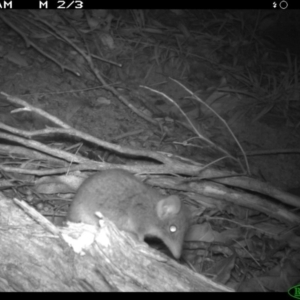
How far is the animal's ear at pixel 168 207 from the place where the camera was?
3439mm

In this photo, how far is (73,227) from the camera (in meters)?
2.77

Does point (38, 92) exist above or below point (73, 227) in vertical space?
above

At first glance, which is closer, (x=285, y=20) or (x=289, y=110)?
(x=289, y=110)

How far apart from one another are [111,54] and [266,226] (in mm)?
3996

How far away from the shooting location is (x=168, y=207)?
349 cm

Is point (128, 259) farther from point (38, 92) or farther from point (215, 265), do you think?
point (38, 92)

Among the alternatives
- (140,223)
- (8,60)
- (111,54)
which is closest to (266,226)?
(140,223)

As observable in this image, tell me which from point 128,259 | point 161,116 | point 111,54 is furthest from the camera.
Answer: point 111,54

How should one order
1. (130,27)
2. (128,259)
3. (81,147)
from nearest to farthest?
1. (128,259)
2. (81,147)
3. (130,27)

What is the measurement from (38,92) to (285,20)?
4.45 m

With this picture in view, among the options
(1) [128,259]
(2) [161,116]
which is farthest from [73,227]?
(2) [161,116]

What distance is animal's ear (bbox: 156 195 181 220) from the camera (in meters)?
3.44

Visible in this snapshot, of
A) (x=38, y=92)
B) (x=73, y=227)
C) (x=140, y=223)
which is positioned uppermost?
(x=38, y=92)

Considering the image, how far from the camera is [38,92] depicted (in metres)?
5.44
